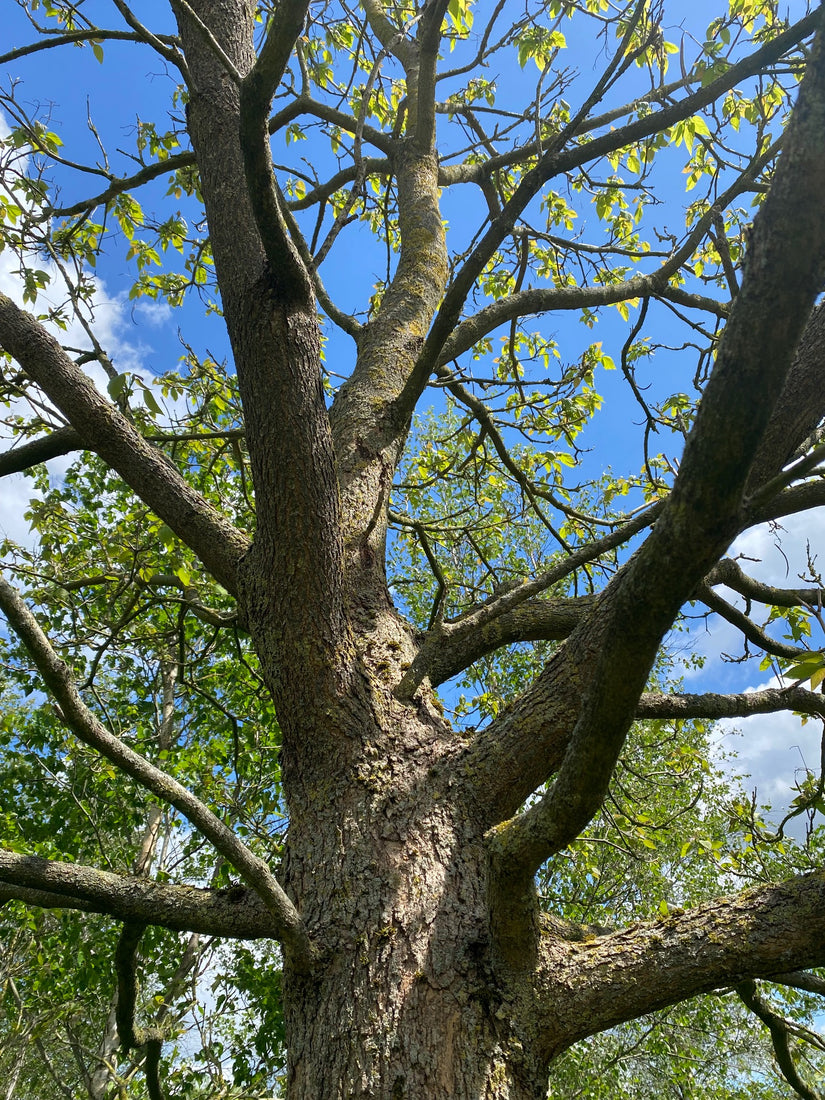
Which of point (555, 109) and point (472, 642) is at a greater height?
point (555, 109)

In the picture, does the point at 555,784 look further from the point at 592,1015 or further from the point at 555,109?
the point at 555,109

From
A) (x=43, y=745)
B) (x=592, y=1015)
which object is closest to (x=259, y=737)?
(x=43, y=745)

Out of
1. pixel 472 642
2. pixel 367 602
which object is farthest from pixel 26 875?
pixel 472 642

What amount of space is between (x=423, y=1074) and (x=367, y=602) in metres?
1.51

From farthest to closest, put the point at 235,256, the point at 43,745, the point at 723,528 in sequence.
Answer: the point at 43,745, the point at 235,256, the point at 723,528

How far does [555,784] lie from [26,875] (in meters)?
1.43

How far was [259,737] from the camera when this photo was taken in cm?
686

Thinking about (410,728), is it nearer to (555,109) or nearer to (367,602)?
(367,602)

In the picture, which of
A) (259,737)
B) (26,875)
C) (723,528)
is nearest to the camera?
(723,528)

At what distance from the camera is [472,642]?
104 inches

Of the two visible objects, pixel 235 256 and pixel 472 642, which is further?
pixel 472 642

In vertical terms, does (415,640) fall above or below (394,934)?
above

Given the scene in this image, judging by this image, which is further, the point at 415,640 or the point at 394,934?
the point at 415,640

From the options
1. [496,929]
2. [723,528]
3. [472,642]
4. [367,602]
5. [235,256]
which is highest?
[235,256]
